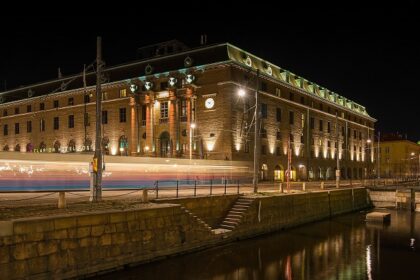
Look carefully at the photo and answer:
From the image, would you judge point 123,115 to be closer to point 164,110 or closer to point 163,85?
point 164,110

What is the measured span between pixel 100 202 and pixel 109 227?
416 centimetres

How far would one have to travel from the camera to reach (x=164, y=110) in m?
65.5

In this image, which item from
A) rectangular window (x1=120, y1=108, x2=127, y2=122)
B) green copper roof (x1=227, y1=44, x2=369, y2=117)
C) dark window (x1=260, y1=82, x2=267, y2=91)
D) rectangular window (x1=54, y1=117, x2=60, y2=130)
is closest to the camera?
green copper roof (x1=227, y1=44, x2=369, y2=117)

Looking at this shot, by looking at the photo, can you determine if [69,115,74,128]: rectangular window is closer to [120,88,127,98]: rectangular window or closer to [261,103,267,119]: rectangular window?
[120,88,127,98]: rectangular window

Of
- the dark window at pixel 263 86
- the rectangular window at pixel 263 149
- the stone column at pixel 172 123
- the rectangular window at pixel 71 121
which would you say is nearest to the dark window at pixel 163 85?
the stone column at pixel 172 123

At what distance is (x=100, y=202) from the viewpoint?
2306 cm

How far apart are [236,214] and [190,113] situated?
3427cm

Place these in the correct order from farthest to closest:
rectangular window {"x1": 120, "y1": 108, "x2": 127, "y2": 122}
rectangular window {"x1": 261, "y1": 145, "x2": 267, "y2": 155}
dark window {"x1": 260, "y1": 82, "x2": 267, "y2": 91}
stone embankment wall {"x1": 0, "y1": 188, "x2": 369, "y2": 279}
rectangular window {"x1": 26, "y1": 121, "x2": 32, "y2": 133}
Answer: rectangular window {"x1": 26, "y1": 121, "x2": 32, "y2": 133} → rectangular window {"x1": 120, "y1": 108, "x2": 127, "y2": 122} → rectangular window {"x1": 261, "y1": 145, "x2": 267, "y2": 155} → dark window {"x1": 260, "y1": 82, "x2": 267, "y2": 91} → stone embankment wall {"x1": 0, "y1": 188, "x2": 369, "y2": 279}

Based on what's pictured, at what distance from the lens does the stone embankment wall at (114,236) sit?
51.7 feet

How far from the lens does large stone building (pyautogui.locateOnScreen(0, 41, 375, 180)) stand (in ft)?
197

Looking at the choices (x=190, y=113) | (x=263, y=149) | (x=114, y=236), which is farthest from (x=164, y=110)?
(x=114, y=236)

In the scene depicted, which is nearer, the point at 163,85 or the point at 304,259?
the point at 304,259

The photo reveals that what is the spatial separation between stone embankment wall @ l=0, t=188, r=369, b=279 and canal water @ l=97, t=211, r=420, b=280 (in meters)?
0.66

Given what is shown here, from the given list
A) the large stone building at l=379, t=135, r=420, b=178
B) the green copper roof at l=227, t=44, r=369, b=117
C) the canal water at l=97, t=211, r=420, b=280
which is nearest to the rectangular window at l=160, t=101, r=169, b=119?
the green copper roof at l=227, t=44, r=369, b=117
